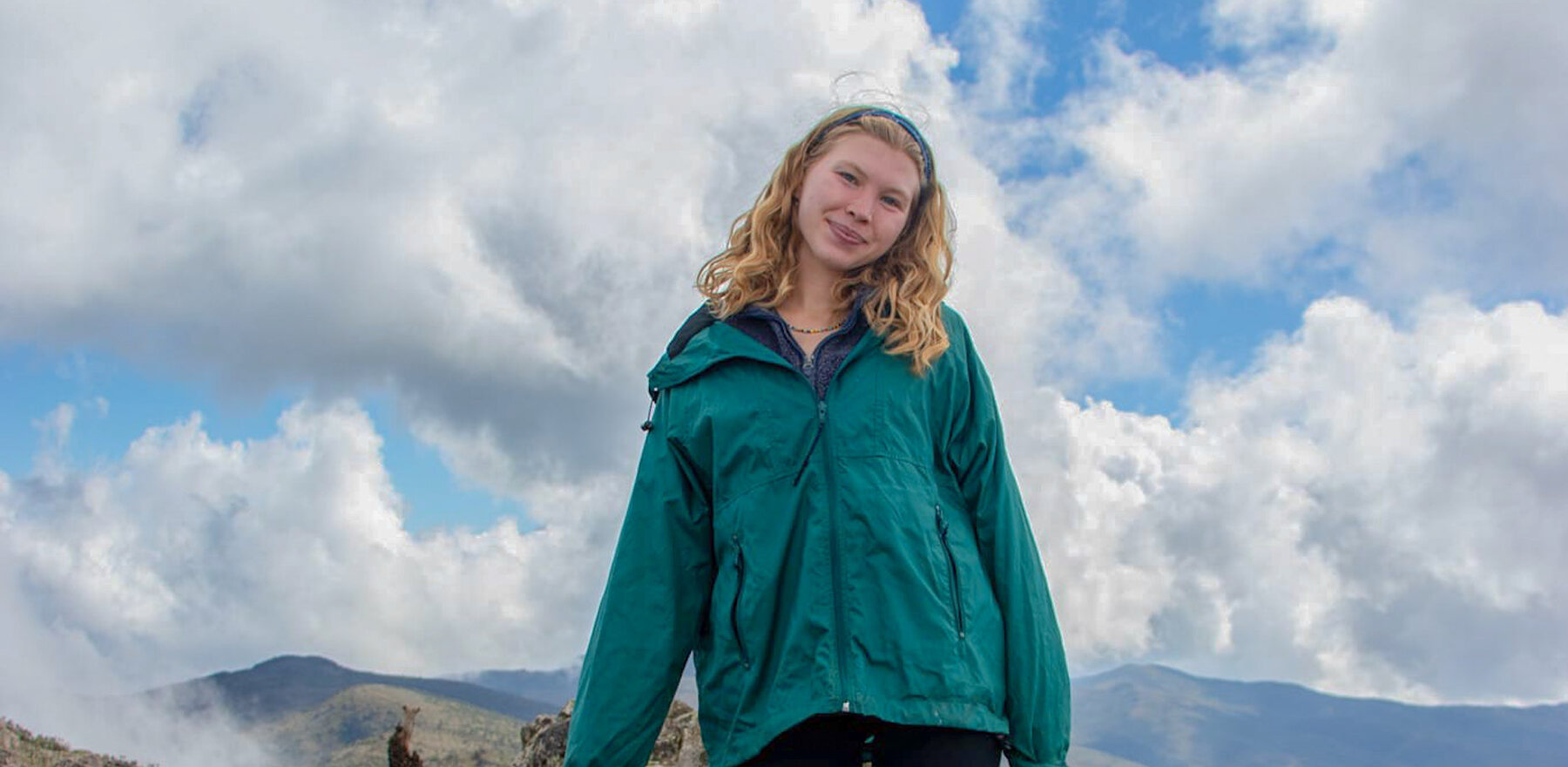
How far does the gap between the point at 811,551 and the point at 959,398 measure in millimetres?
917

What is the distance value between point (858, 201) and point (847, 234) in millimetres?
139

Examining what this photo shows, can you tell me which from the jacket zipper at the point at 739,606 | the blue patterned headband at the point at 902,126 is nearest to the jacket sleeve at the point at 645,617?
the jacket zipper at the point at 739,606

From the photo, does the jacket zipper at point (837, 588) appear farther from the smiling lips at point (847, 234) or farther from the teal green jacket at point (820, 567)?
the smiling lips at point (847, 234)

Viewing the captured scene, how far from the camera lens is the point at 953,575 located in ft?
13.2

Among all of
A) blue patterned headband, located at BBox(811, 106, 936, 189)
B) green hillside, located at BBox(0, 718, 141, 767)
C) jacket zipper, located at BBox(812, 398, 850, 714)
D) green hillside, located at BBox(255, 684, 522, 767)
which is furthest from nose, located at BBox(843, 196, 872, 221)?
green hillside, located at BBox(255, 684, 522, 767)

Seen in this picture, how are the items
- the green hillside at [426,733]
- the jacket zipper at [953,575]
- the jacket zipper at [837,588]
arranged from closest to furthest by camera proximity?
the jacket zipper at [837,588] → the jacket zipper at [953,575] → the green hillside at [426,733]

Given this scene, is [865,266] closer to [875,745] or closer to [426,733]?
[875,745]

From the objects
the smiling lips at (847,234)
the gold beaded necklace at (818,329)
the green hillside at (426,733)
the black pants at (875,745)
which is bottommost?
the black pants at (875,745)

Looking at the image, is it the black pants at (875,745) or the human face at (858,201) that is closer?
the black pants at (875,745)

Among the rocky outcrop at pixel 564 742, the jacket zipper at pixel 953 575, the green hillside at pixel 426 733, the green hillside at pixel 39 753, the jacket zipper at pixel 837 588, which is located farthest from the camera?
the green hillside at pixel 426 733

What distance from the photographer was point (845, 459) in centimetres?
409

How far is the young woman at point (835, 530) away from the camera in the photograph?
3.88 m

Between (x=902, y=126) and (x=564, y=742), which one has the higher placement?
(x=902, y=126)

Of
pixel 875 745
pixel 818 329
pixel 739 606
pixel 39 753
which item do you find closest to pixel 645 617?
pixel 739 606
